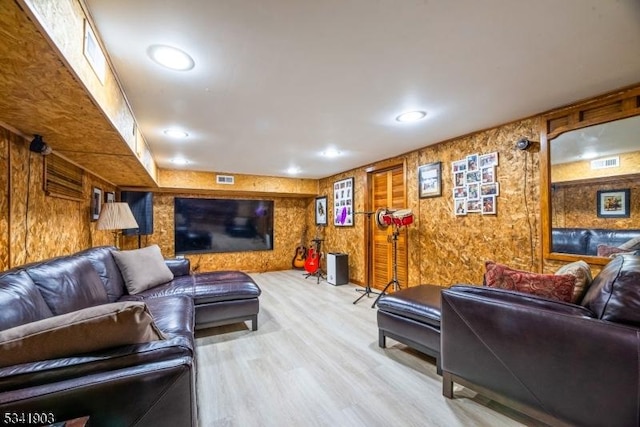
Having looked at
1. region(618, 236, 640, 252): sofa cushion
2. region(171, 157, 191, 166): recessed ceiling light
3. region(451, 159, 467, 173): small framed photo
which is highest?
region(171, 157, 191, 166): recessed ceiling light

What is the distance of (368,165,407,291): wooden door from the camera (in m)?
3.85

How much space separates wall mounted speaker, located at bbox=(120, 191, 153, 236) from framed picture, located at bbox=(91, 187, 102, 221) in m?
0.96

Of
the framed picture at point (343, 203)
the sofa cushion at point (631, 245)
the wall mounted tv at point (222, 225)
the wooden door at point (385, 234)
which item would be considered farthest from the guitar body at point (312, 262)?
the sofa cushion at point (631, 245)

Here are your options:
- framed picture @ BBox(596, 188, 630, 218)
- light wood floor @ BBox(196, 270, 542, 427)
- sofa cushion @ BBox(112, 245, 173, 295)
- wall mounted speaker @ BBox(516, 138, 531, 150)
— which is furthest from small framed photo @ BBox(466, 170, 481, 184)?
sofa cushion @ BBox(112, 245, 173, 295)

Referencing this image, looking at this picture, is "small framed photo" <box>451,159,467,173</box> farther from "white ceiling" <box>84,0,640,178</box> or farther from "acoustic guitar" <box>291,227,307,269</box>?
"acoustic guitar" <box>291,227,307,269</box>

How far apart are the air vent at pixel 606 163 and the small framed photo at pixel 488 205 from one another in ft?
2.48

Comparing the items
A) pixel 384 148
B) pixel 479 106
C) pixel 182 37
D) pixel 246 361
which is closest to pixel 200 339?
pixel 246 361

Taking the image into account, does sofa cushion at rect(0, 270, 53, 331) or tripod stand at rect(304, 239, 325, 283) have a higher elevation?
sofa cushion at rect(0, 270, 53, 331)

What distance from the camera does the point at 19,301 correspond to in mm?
1199

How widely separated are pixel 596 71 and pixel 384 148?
206 cm

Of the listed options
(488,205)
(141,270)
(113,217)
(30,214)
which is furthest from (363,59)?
(113,217)

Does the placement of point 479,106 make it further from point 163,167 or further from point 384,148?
point 163,167

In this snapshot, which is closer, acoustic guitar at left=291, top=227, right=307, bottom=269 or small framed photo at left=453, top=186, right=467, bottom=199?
small framed photo at left=453, top=186, right=467, bottom=199

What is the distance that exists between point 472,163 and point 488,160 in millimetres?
173
